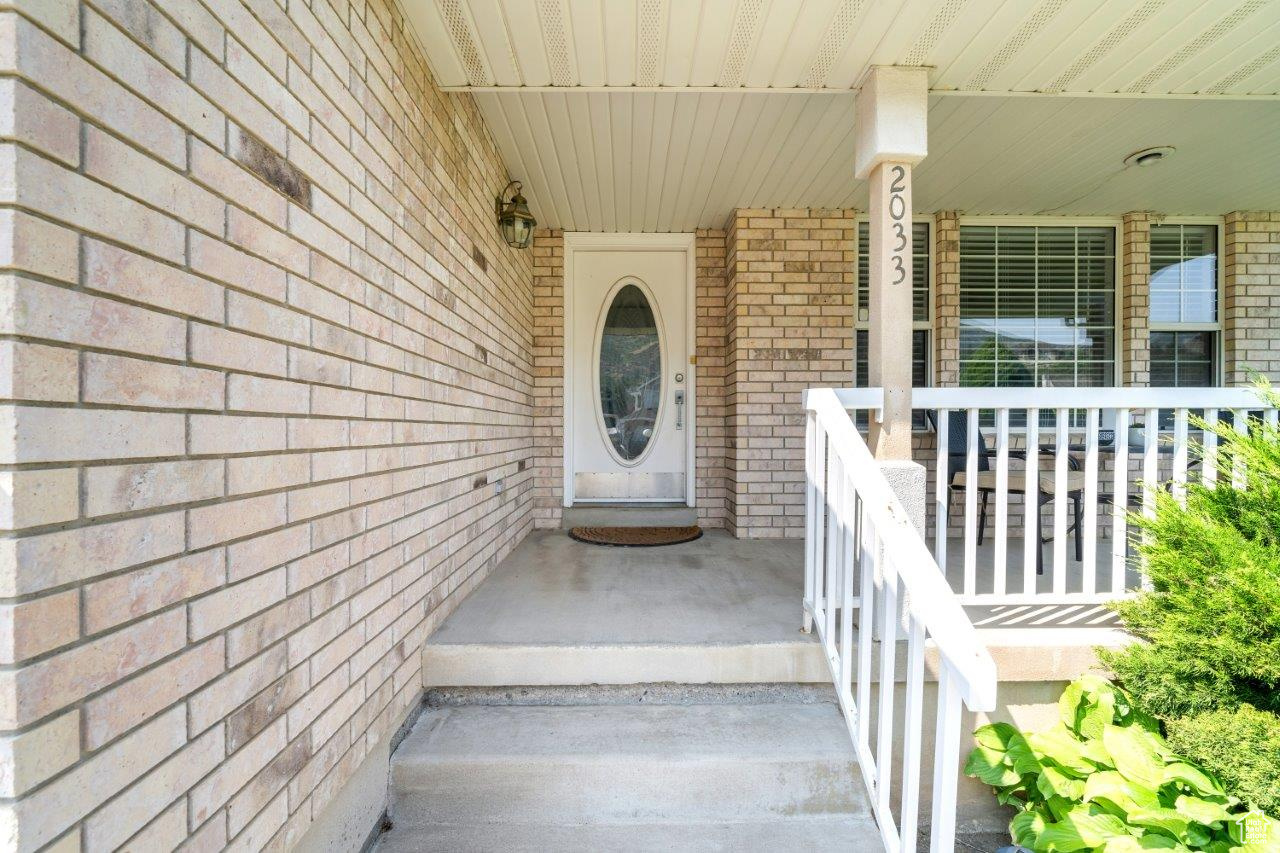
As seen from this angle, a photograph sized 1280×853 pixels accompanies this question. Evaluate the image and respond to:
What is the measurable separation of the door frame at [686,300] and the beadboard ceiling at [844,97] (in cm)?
27

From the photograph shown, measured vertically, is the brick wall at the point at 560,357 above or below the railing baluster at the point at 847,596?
above

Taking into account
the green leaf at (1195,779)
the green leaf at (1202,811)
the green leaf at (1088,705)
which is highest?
the green leaf at (1088,705)

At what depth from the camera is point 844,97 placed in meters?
2.58

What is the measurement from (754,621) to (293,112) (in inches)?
86.8

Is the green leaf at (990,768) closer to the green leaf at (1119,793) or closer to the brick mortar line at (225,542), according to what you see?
the green leaf at (1119,793)

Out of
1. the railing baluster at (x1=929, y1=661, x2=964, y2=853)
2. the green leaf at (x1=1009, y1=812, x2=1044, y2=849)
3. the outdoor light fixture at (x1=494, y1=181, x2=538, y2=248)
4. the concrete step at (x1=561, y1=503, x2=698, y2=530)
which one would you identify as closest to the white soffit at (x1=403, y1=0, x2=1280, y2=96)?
the outdoor light fixture at (x1=494, y1=181, x2=538, y2=248)

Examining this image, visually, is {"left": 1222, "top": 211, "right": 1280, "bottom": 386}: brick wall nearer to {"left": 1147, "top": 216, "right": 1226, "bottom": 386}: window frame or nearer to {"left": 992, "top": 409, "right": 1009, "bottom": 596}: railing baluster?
{"left": 1147, "top": 216, "right": 1226, "bottom": 386}: window frame

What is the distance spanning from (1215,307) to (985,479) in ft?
9.01

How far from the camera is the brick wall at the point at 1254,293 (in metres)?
4.07

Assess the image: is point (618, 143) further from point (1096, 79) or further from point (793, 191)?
point (1096, 79)

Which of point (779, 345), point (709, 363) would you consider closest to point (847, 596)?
point (779, 345)

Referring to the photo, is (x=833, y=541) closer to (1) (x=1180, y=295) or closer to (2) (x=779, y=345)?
(2) (x=779, y=345)

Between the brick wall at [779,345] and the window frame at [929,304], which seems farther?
the window frame at [929,304]

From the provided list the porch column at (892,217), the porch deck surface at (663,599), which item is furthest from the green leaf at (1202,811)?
the porch column at (892,217)
